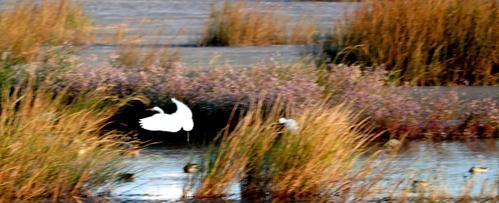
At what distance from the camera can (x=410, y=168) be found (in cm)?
877

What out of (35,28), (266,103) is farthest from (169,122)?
(35,28)

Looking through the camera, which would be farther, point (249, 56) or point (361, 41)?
point (249, 56)

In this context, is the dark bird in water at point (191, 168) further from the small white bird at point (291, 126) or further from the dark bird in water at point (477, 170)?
the dark bird in water at point (477, 170)

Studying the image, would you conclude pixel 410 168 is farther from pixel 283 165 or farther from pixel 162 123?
pixel 162 123

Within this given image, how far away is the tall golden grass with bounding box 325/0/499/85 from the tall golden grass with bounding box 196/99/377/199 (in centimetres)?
552

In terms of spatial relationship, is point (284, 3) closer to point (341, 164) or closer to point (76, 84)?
point (76, 84)

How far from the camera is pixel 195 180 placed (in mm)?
7891

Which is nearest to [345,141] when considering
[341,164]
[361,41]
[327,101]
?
[341,164]

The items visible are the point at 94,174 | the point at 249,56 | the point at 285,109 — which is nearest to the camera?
the point at 94,174

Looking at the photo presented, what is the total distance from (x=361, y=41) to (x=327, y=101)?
10.3 feet

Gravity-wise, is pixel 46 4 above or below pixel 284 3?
above

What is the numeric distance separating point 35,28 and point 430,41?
4714mm

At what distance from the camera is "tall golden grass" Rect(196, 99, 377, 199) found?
307 inches

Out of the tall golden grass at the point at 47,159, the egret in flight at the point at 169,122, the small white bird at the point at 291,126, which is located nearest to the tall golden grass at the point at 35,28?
the egret in flight at the point at 169,122
